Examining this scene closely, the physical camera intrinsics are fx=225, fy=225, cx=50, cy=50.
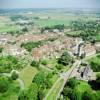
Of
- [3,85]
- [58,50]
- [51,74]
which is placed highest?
[3,85]

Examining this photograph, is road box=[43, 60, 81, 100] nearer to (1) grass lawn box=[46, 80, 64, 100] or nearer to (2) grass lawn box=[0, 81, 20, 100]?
(1) grass lawn box=[46, 80, 64, 100]

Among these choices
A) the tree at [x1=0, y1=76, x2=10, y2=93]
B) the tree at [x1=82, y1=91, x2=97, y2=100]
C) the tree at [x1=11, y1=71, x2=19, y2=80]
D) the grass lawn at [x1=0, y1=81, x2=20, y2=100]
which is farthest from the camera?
the tree at [x1=11, y1=71, x2=19, y2=80]

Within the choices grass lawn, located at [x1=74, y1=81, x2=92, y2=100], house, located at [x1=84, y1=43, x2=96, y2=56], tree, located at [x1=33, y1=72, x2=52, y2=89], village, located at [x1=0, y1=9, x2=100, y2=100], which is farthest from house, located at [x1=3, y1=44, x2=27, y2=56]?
grass lawn, located at [x1=74, y1=81, x2=92, y2=100]

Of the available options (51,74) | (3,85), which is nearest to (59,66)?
(51,74)

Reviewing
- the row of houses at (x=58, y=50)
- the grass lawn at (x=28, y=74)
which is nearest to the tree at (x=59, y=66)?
the grass lawn at (x=28, y=74)

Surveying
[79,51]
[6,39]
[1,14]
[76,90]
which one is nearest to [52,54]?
[79,51]

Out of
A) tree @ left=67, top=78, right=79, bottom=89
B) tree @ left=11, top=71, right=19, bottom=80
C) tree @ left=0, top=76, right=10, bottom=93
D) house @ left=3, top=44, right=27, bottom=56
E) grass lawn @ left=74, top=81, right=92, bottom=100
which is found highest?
grass lawn @ left=74, top=81, right=92, bottom=100

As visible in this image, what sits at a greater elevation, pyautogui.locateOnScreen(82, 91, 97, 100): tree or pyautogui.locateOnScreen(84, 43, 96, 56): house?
pyautogui.locateOnScreen(82, 91, 97, 100): tree

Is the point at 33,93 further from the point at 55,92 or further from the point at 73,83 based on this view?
the point at 73,83

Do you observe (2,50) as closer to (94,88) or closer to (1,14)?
(94,88)
